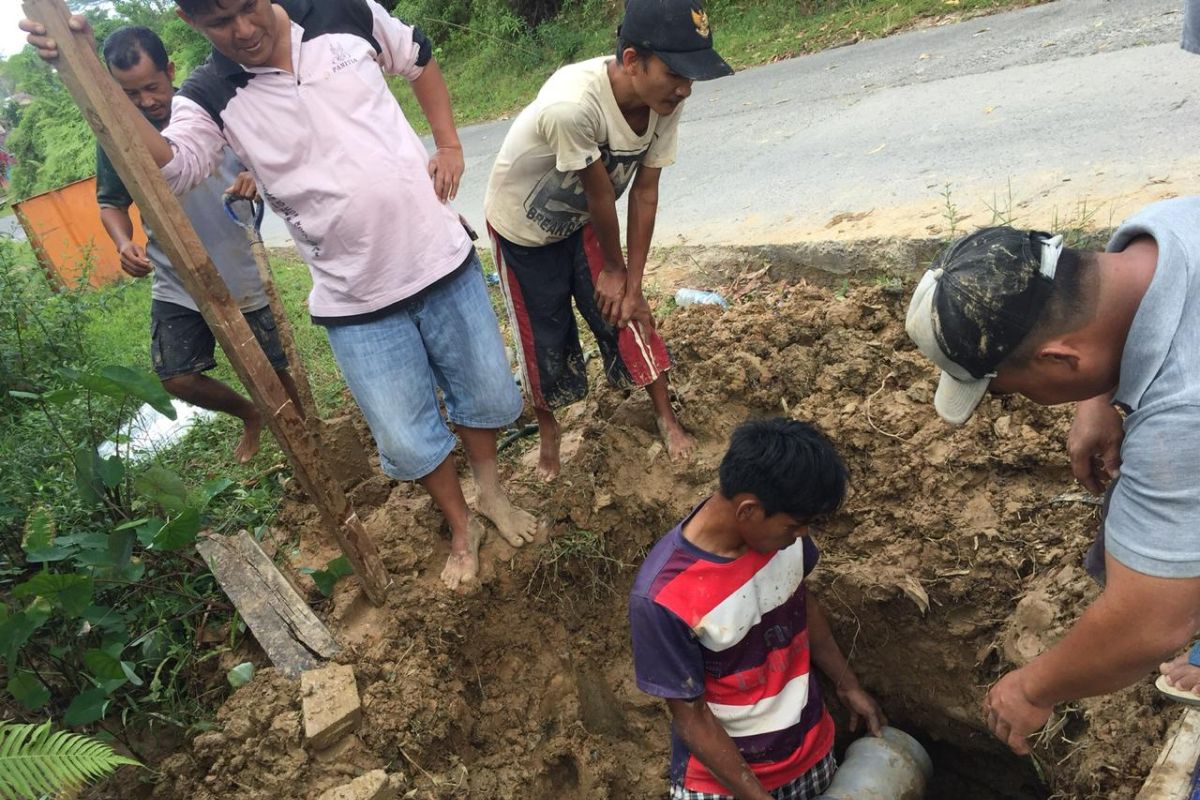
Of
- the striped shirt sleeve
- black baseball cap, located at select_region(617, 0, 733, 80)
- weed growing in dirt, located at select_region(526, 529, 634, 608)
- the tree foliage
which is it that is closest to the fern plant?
the striped shirt sleeve

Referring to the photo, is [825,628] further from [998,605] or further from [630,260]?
[630,260]

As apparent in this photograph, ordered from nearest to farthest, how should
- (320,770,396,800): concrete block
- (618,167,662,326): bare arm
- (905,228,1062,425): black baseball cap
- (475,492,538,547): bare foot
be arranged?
(905,228,1062,425): black baseball cap → (320,770,396,800): concrete block → (618,167,662,326): bare arm → (475,492,538,547): bare foot

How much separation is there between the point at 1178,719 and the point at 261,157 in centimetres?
Result: 288

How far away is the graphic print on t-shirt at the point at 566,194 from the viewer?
298cm

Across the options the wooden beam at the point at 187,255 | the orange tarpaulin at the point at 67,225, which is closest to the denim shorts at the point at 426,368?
the wooden beam at the point at 187,255

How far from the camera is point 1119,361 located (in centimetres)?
151

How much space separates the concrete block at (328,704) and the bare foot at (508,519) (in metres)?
0.72

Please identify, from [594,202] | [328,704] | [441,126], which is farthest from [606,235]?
Result: [328,704]

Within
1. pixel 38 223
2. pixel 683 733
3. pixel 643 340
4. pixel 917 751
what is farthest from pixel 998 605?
pixel 38 223

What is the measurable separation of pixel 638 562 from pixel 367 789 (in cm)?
136

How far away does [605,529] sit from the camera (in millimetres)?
3393

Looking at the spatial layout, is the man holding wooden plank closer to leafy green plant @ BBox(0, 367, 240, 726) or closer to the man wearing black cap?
leafy green plant @ BBox(0, 367, 240, 726)

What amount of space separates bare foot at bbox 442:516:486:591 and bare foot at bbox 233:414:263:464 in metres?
1.52

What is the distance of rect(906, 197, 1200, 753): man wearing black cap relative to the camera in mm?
1380
